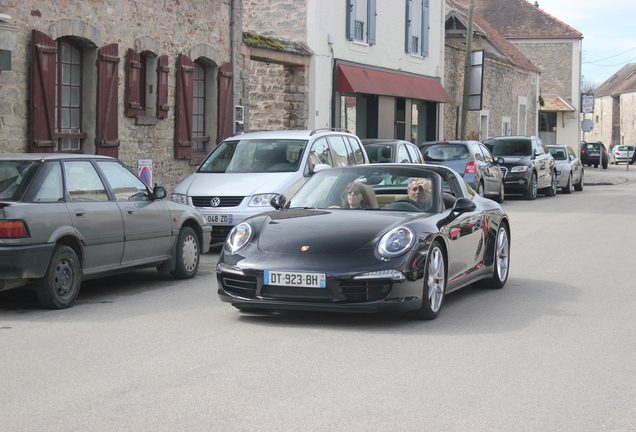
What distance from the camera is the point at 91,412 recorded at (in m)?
5.09

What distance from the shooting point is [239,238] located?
26.6 ft

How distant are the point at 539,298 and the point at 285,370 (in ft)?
13.4

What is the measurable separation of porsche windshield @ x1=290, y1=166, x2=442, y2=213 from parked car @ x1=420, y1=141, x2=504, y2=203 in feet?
45.1

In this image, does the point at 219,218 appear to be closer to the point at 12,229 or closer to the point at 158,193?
the point at 158,193

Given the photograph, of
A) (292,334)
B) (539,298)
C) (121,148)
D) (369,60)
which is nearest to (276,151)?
(121,148)

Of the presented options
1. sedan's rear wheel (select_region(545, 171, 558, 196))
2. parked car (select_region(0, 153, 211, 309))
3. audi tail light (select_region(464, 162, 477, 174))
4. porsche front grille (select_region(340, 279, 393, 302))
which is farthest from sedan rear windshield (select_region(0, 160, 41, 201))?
sedan's rear wheel (select_region(545, 171, 558, 196))

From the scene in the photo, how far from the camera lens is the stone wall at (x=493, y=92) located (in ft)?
123

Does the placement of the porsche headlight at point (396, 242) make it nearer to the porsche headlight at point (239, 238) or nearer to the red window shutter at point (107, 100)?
the porsche headlight at point (239, 238)

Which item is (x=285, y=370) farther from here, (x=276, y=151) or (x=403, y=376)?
(x=276, y=151)

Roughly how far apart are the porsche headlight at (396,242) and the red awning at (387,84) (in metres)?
19.4

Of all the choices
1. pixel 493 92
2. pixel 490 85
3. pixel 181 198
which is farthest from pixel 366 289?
pixel 493 92

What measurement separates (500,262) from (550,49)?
179 feet

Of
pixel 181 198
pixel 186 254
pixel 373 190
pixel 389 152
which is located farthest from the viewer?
pixel 389 152

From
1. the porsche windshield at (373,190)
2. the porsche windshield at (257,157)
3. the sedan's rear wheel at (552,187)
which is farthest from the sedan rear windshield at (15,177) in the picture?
the sedan's rear wheel at (552,187)
